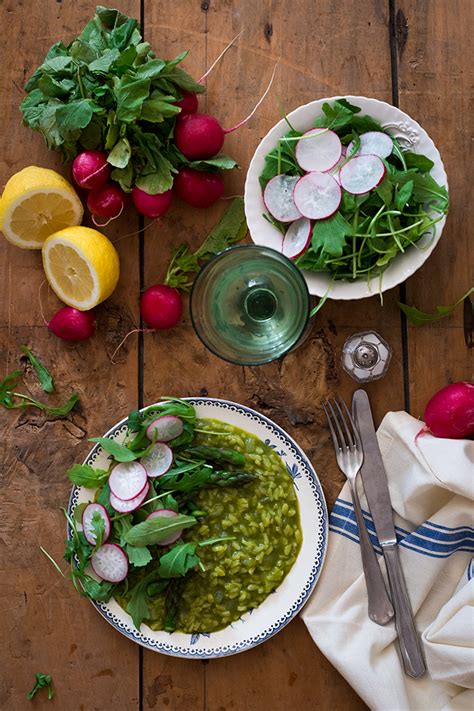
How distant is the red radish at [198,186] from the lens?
1757 mm

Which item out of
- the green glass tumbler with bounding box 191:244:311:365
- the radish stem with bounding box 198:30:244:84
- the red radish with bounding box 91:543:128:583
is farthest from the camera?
the radish stem with bounding box 198:30:244:84

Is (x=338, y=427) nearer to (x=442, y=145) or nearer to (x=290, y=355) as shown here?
(x=290, y=355)

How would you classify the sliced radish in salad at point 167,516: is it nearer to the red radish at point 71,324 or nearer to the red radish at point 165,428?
the red radish at point 165,428

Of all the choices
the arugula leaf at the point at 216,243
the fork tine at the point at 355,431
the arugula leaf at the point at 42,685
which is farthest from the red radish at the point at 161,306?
the arugula leaf at the point at 42,685

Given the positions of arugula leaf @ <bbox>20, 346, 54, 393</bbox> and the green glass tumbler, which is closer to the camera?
the green glass tumbler

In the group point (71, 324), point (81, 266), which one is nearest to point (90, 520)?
point (71, 324)

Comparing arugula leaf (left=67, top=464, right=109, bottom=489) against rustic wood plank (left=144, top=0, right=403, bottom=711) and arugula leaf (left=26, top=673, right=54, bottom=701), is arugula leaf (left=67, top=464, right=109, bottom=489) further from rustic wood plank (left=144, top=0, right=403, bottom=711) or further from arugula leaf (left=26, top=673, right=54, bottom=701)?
arugula leaf (left=26, top=673, right=54, bottom=701)

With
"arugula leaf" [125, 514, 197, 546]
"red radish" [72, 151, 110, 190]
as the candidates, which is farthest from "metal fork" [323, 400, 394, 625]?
"red radish" [72, 151, 110, 190]

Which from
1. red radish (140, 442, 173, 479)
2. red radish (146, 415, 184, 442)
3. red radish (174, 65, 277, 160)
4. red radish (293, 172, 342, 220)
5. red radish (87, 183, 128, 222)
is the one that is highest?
red radish (174, 65, 277, 160)

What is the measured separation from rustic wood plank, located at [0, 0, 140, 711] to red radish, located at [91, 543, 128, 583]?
0.15 m

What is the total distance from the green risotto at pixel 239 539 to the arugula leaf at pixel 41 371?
365 millimetres

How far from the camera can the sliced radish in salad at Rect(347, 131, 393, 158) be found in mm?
1672

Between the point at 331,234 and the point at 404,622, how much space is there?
2.85 feet

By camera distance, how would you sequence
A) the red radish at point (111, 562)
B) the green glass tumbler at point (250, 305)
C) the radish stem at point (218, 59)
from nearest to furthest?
the green glass tumbler at point (250, 305) < the red radish at point (111, 562) < the radish stem at point (218, 59)
